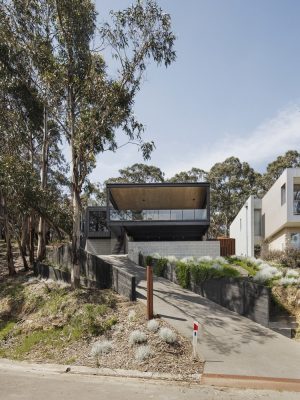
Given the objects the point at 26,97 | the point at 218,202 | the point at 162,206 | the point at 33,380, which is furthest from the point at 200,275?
the point at 218,202

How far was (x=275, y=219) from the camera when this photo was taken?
30047mm

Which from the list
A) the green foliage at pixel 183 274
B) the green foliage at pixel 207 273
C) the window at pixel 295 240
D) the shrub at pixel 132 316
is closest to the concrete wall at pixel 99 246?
the window at pixel 295 240

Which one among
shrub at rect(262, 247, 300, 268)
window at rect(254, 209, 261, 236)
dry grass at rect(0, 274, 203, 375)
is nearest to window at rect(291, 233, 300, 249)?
shrub at rect(262, 247, 300, 268)

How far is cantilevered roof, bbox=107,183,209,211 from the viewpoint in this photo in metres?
27.5

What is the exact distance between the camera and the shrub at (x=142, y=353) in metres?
10.1

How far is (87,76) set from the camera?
1656 centimetres

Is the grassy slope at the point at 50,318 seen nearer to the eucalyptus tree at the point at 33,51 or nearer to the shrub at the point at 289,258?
the eucalyptus tree at the point at 33,51

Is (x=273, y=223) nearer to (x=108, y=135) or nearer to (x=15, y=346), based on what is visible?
(x=108, y=135)

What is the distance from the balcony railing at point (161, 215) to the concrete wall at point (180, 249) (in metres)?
2.68

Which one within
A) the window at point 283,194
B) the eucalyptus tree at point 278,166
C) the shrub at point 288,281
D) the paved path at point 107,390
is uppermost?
the eucalyptus tree at point 278,166

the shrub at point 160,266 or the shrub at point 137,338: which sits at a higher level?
the shrub at point 160,266

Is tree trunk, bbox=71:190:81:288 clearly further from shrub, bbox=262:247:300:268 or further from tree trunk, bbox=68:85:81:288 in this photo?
shrub, bbox=262:247:300:268

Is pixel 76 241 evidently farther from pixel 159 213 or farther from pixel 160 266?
pixel 159 213

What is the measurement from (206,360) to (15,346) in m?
5.92
